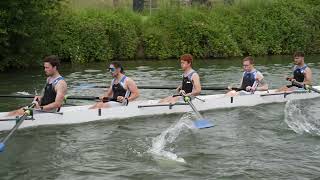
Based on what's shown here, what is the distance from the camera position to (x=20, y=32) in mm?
21844

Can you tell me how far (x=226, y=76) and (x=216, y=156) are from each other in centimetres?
1257

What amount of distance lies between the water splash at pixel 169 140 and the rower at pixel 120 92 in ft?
4.72

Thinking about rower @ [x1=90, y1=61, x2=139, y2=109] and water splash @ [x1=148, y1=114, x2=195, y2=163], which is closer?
water splash @ [x1=148, y1=114, x2=195, y2=163]

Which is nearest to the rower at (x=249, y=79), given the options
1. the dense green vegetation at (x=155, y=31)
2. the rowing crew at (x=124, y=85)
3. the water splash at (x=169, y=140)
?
the rowing crew at (x=124, y=85)

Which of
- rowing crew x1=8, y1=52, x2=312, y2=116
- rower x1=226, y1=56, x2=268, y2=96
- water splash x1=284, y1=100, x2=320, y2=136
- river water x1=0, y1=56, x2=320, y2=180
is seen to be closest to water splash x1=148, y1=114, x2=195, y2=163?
river water x1=0, y1=56, x2=320, y2=180

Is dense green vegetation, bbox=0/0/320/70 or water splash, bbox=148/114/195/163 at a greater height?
dense green vegetation, bbox=0/0/320/70

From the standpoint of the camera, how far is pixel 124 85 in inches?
535

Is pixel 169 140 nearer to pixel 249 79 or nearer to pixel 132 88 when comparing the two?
pixel 132 88

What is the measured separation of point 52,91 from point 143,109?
2838 mm

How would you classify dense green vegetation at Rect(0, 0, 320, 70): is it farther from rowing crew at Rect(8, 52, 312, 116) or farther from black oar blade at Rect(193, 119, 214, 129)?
black oar blade at Rect(193, 119, 214, 129)

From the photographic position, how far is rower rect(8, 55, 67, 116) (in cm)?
1188

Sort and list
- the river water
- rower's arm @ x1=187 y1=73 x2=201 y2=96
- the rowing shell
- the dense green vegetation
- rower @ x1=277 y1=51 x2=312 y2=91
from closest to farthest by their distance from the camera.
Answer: the river water, the rowing shell, rower's arm @ x1=187 y1=73 x2=201 y2=96, rower @ x1=277 y1=51 x2=312 y2=91, the dense green vegetation

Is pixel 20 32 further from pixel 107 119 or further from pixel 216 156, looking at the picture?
pixel 216 156

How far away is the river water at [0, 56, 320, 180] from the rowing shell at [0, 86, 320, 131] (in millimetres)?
174
